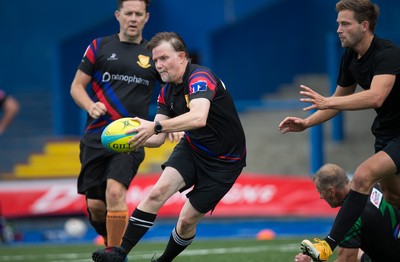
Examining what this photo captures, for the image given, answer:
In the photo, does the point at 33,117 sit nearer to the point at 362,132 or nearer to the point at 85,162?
the point at 362,132

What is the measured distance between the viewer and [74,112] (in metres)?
21.5

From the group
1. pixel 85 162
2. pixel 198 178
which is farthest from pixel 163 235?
pixel 198 178

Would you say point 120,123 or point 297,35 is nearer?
point 120,123

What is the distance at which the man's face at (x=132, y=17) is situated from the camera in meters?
8.84

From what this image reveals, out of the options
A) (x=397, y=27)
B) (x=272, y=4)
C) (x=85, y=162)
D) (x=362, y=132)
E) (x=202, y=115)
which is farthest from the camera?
(x=272, y=4)

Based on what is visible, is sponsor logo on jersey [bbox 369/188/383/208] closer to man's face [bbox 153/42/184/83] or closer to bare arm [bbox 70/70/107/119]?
man's face [bbox 153/42/184/83]

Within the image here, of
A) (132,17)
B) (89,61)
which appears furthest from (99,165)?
(132,17)

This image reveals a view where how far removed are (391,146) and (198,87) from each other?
1701mm

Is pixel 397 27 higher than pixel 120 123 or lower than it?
lower

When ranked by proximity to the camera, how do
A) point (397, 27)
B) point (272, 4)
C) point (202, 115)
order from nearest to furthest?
point (202, 115), point (397, 27), point (272, 4)

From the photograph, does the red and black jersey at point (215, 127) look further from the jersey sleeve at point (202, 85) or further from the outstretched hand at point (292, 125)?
the outstretched hand at point (292, 125)

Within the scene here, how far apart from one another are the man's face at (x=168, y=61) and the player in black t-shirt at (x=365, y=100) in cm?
107

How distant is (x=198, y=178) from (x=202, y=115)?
33.7 inches

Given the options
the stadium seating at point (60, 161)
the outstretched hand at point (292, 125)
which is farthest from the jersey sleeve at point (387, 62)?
the stadium seating at point (60, 161)
